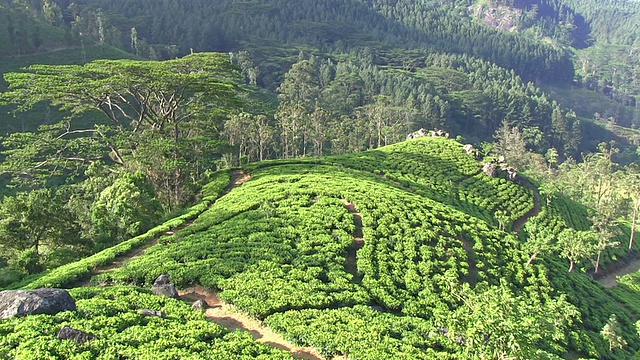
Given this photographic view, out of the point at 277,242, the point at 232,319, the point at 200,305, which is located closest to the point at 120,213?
the point at 277,242

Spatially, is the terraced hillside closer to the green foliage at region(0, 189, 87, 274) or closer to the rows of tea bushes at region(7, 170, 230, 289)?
the rows of tea bushes at region(7, 170, 230, 289)

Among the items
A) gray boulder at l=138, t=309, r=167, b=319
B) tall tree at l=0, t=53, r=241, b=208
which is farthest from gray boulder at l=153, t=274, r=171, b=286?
tall tree at l=0, t=53, r=241, b=208

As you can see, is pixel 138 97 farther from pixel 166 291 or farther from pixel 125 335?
pixel 125 335

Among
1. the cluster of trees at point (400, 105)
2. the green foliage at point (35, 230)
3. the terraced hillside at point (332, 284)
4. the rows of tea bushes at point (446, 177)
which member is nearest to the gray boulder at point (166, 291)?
the terraced hillside at point (332, 284)

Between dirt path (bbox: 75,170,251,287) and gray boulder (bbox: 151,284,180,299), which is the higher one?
gray boulder (bbox: 151,284,180,299)

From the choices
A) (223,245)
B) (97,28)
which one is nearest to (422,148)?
(223,245)

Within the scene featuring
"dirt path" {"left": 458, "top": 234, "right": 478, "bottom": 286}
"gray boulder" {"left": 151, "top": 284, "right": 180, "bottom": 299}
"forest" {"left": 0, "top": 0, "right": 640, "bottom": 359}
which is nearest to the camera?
"forest" {"left": 0, "top": 0, "right": 640, "bottom": 359}

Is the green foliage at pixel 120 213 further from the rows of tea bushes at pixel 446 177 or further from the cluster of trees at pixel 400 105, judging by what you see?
the cluster of trees at pixel 400 105
